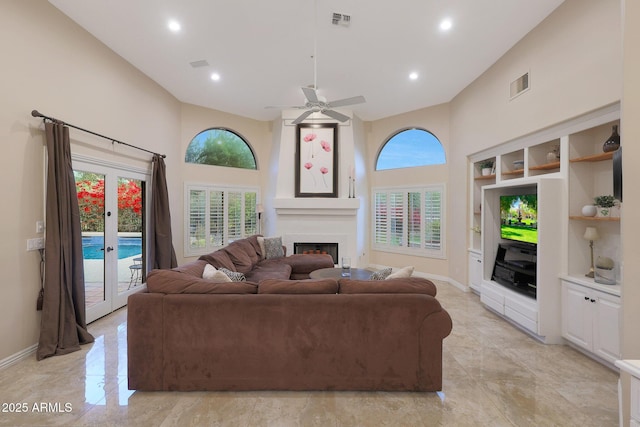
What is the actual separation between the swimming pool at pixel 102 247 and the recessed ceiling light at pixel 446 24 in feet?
17.5

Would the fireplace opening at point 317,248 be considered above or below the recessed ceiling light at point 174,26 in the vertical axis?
below

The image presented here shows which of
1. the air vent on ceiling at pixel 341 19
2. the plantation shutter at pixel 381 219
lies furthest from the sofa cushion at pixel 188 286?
the plantation shutter at pixel 381 219

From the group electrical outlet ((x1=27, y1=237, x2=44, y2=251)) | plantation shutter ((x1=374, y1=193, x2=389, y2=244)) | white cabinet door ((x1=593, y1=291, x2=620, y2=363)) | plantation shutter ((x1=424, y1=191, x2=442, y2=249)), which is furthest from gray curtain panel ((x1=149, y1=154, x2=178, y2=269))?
white cabinet door ((x1=593, y1=291, x2=620, y2=363))

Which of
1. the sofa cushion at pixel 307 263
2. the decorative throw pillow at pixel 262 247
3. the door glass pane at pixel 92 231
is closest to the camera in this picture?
the door glass pane at pixel 92 231

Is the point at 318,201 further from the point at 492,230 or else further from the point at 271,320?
the point at 271,320

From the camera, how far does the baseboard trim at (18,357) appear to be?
2833mm

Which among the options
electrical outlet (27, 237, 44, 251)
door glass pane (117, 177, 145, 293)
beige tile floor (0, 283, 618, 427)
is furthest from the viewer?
door glass pane (117, 177, 145, 293)

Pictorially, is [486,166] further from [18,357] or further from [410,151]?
[18,357]

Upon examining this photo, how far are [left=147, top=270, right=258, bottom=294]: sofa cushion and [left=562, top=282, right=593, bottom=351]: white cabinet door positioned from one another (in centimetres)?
336

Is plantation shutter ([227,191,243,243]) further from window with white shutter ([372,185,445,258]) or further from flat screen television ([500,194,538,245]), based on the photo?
flat screen television ([500,194,538,245])

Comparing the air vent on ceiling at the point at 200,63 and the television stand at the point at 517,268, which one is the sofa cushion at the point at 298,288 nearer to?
the television stand at the point at 517,268

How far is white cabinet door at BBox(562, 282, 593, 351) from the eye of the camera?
9.91 ft

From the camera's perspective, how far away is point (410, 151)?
6969 millimetres

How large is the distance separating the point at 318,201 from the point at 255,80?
2677mm
